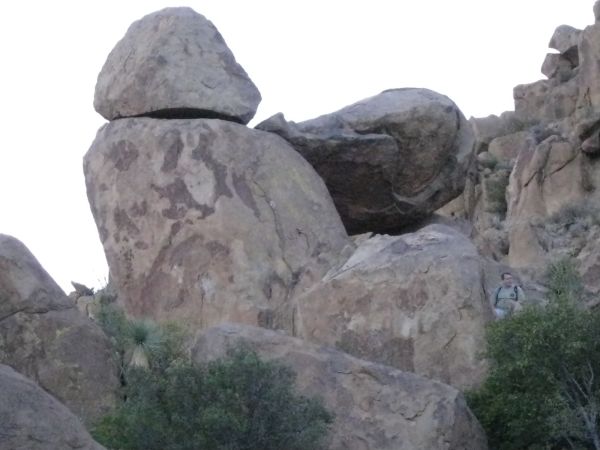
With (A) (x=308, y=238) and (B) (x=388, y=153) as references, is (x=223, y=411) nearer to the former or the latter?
(A) (x=308, y=238)

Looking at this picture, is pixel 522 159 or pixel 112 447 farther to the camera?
pixel 522 159

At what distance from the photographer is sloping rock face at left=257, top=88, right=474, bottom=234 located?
2472 cm

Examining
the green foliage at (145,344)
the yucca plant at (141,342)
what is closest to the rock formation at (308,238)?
the green foliage at (145,344)

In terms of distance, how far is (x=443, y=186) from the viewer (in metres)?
27.4

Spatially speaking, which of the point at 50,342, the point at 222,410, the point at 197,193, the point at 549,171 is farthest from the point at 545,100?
the point at 222,410

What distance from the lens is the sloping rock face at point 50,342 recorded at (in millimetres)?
17672

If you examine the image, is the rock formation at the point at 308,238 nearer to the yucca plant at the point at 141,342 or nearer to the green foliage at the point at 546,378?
the green foliage at the point at 546,378

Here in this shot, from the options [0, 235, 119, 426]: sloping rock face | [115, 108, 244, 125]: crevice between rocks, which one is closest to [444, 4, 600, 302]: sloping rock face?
[115, 108, 244, 125]: crevice between rocks

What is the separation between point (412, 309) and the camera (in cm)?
1909

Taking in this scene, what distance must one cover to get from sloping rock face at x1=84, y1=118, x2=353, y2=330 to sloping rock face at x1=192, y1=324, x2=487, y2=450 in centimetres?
415

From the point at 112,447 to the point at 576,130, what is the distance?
2969 cm

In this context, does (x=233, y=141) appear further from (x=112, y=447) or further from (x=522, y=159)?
(x=522, y=159)

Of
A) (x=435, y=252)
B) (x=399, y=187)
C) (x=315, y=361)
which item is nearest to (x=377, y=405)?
(x=315, y=361)

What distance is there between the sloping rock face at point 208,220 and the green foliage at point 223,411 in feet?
19.9
